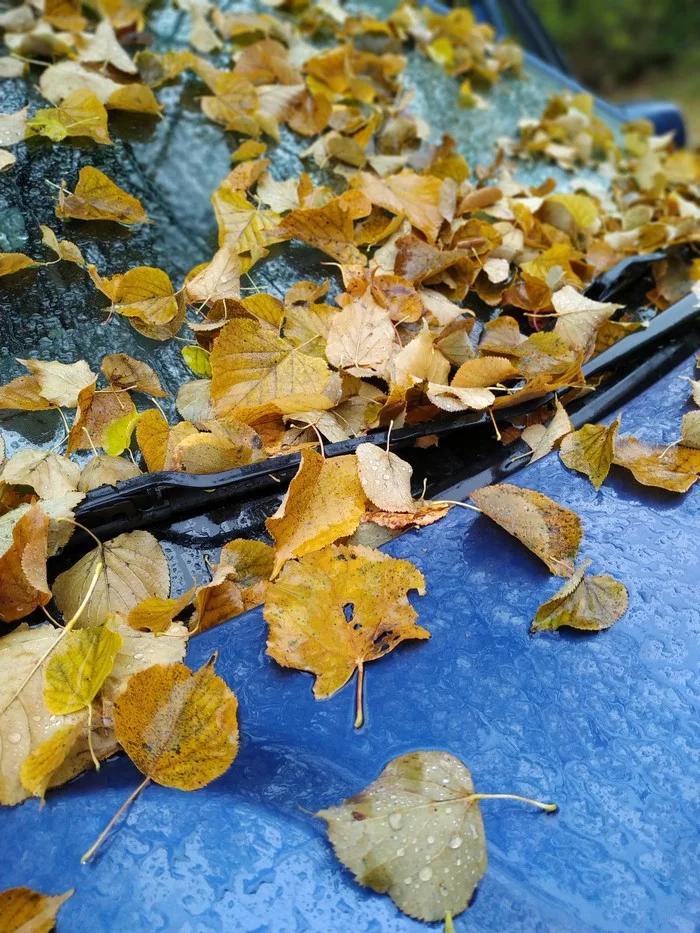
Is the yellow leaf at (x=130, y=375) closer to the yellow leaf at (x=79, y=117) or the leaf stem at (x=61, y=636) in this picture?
the leaf stem at (x=61, y=636)

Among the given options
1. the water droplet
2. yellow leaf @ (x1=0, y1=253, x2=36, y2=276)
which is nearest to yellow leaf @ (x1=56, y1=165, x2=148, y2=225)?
yellow leaf @ (x1=0, y1=253, x2=36, y2=276)

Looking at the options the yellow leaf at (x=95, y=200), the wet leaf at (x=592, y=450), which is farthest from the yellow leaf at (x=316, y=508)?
the yellow leaf at (x=95, y=200)

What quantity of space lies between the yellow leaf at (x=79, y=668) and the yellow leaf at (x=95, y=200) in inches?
33.4

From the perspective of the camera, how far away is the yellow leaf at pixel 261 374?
3.61 feet

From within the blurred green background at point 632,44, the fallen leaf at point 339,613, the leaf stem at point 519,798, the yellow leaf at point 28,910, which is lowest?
the blurred green background at point 632,44

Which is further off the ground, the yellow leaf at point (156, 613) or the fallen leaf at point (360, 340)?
the fallen leaf at point (360, 340)

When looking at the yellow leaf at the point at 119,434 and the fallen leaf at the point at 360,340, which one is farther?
the fallen leaf at the point at 360,340

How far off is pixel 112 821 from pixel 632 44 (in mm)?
10792

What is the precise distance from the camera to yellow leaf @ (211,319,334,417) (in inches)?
43.4

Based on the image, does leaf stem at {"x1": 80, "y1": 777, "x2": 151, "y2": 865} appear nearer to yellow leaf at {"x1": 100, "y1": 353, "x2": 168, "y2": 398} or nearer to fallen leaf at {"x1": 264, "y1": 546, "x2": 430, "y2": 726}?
fallen leaf at {"x1": 264, "y1": 546, "x2": 430, "y2": 726}

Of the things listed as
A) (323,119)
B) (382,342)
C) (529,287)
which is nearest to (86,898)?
(382,342)

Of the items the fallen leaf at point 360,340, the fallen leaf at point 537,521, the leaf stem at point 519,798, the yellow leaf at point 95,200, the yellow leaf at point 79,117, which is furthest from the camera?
the yellow leaf at point 79,117

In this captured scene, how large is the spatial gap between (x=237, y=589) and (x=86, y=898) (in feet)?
1.21

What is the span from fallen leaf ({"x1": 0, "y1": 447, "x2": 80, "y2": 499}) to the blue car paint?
306mm
